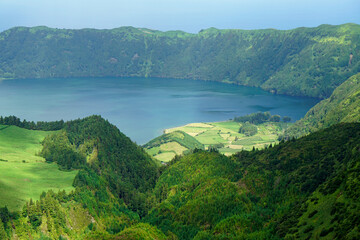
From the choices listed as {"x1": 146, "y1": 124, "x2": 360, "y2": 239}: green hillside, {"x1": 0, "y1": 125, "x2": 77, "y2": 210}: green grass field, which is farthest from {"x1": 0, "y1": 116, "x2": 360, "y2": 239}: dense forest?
{"x1": 0, "y1": 125, "x2": 77, "y2": 210}: green grass field

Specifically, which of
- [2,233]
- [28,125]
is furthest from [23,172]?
[28,125]

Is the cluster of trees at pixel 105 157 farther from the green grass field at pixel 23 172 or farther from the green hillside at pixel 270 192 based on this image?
the green hillside at pixel 270 192

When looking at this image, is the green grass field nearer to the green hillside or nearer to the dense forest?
the dense forest

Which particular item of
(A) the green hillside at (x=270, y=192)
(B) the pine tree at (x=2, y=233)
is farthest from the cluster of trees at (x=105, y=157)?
(B) the pine tree at (x=2, y=233)

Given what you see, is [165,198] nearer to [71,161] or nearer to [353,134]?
[71,161]

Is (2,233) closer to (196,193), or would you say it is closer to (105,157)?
(196,193)
